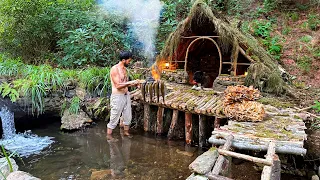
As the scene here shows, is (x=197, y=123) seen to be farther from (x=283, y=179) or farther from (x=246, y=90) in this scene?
(x=283, y=179)

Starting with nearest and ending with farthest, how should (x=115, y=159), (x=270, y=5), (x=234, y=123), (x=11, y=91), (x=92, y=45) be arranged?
1. (x=234, y=123)
2. (x=115, y=159)
3. (x=11, y=91)
4. (x=92, y=45)
5. (x=270, y=5)

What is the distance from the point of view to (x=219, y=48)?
26.1ft

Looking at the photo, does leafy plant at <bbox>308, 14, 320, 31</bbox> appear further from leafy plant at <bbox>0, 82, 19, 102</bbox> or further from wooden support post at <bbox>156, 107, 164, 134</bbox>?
leafy plant at <bbox>0, 82, 19, 102</bbox>

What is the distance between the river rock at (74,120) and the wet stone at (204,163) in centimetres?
474

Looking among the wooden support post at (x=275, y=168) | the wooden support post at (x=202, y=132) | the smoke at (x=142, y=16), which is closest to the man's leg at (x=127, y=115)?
the wooden support post at (x=202, y=132)

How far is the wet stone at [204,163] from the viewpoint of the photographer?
3.19 metres

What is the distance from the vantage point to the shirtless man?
234 inches

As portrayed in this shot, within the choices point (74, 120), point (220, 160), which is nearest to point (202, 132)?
point (220, 160)

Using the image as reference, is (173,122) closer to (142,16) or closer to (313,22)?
(142,16)

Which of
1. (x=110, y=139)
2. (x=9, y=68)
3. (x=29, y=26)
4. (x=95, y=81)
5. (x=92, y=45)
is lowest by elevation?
(x=110, y=139)

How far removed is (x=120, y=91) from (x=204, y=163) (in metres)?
3.33

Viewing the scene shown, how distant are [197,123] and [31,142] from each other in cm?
416

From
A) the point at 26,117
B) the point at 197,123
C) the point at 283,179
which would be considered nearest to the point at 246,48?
the point at 197,123

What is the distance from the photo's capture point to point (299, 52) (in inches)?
420
